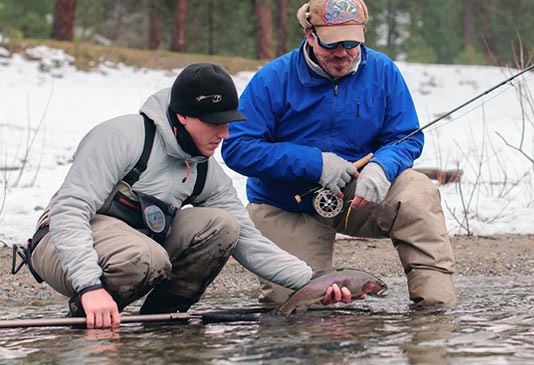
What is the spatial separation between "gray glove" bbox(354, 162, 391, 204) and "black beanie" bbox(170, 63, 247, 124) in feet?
2.96

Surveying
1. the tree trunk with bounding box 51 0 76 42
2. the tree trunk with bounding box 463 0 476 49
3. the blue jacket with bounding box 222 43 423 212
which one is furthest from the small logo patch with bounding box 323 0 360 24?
the tree trunk with bounding box 463 0 476 49

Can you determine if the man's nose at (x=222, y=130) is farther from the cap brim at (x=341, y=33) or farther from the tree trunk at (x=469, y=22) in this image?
the tree trunk at (x=469, y=22)

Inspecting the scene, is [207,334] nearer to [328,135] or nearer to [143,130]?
[143,130]

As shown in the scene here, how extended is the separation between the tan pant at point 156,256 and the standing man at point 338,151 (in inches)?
30.1

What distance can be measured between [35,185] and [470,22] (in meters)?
31.9

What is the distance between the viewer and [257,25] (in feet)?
77.3

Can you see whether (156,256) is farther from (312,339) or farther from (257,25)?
(257,25)

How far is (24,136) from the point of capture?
12125 mm

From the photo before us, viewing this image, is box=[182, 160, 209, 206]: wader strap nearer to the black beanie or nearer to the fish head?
the black beanie

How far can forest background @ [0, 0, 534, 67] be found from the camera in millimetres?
23391

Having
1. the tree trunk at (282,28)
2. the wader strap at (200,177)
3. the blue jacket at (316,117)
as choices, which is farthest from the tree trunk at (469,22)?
the wader strap at (200,177)

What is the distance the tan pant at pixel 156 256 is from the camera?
432 cm

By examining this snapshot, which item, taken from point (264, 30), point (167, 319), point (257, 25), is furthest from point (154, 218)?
point (257, 25)

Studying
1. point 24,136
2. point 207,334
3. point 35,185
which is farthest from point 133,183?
point 24,136
